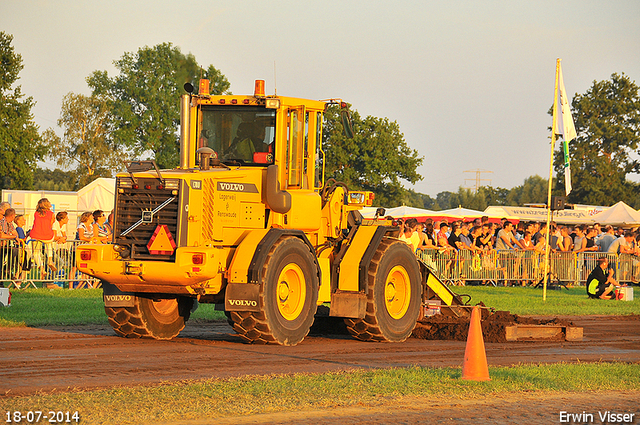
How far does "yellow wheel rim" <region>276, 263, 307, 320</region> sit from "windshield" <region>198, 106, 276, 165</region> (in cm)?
168

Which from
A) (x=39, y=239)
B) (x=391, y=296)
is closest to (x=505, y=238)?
(x=391, y=296)

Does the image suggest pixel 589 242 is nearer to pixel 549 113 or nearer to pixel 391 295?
pixel 391 295

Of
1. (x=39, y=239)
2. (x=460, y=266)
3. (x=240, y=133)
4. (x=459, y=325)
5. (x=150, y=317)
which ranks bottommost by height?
(x=459, y=325)

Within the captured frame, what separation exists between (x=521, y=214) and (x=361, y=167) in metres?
21.5

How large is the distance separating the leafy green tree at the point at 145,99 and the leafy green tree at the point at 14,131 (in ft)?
44.4

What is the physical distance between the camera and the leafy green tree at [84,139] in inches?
2859

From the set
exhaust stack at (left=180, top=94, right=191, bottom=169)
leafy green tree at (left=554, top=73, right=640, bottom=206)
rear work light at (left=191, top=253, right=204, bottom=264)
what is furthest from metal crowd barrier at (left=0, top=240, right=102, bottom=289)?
leafy green tree at (left=554, top=73, right=640, bottom=206)

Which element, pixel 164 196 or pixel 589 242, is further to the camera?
pixel 589 242

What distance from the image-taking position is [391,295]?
13.7 metres

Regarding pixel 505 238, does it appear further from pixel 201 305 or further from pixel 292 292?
pixel 292 292

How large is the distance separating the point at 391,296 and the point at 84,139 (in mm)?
63645

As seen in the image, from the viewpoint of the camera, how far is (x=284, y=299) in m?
12.0

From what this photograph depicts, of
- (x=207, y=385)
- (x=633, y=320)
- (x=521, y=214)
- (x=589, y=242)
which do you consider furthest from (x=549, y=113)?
(x=207, y=385)

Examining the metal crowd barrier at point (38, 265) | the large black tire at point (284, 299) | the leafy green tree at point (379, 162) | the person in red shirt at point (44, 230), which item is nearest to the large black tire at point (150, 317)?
the large black tire at point (284, 299)
